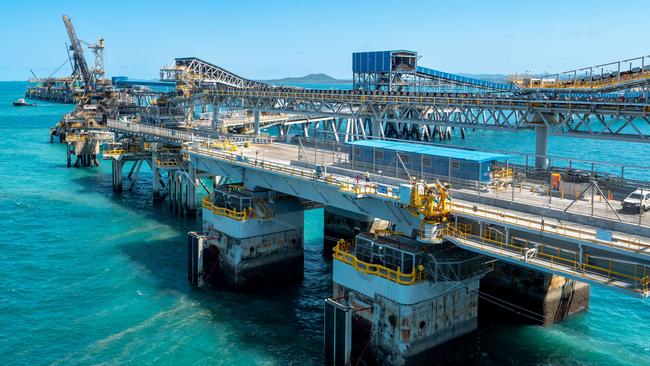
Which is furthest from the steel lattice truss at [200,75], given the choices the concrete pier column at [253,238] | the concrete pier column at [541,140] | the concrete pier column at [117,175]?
the concrete pier column at [541,140]

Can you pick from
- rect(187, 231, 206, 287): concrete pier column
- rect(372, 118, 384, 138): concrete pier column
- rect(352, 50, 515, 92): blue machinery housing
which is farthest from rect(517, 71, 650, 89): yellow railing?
rect(352, 50, 515, 92): blue machinery housing

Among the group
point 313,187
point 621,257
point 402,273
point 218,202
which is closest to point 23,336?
point 218,202

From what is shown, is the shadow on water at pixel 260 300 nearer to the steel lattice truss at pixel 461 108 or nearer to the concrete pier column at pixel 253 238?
the concrete pier column at pixel 253 238

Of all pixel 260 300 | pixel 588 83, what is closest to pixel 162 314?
pixel 260 300

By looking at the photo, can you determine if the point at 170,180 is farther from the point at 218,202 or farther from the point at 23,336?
the point at 23,336

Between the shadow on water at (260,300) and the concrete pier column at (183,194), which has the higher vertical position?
the concrete pier column at (183,194)

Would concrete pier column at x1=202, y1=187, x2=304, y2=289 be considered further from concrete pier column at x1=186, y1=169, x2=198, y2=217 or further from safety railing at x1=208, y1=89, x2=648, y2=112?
safety railing at x1=208, y1=89, x2=648, y2=112
